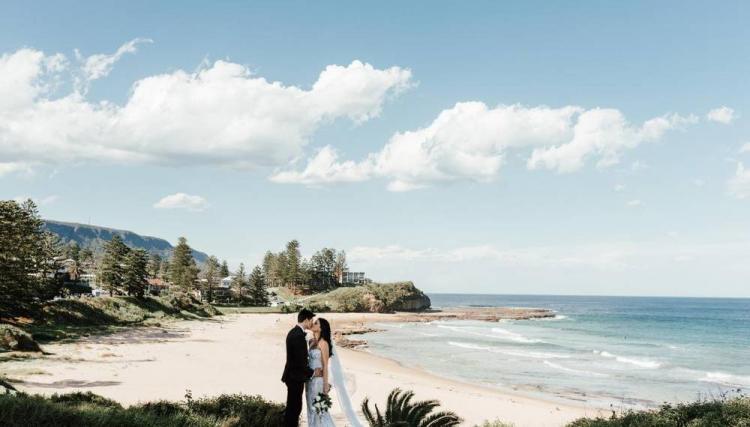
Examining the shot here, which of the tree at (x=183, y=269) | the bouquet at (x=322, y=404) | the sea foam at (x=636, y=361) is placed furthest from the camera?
the tree at (x=183, y=269)

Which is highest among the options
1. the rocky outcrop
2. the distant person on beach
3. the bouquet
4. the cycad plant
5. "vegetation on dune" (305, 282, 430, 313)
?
the distant person on beach

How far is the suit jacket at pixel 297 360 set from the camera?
866 centimetres

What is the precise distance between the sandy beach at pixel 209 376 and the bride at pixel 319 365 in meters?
1.30

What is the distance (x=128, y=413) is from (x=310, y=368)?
3.17 meters

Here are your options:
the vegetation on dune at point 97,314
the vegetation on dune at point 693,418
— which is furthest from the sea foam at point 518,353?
the vegetation on dune at point 693,418

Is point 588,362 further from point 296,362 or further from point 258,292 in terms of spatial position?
point 258,292

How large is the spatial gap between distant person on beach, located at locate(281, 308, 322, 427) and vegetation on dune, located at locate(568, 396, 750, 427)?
6045mm

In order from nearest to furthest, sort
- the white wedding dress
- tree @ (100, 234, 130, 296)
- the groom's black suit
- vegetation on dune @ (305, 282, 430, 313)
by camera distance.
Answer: the groom's black suit
the white wedding dress
tree @ (100, 234, 130, 296)
vegetation on dune @ (305, 282, 430, 313)

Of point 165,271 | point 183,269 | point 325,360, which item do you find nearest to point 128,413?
point 325,360

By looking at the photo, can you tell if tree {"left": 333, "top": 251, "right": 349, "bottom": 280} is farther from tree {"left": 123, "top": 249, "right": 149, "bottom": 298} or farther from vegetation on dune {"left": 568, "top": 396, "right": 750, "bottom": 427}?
vegetation on dune {"left": 568, "top": 396, "right": 750, "bottom": 427}

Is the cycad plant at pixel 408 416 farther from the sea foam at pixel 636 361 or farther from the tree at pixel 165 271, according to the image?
the tree at pixel 165 271

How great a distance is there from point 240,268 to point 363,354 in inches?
3176

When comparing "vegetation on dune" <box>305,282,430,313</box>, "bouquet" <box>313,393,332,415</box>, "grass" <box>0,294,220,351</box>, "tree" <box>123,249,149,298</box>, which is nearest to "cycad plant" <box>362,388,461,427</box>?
"bouquet" <box>313,393,332,415</box>

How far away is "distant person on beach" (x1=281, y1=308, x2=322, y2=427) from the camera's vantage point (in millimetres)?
8672
